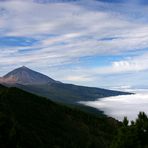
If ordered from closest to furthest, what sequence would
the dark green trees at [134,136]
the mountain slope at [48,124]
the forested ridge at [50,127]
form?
the dark green trees at [134,136]
the forested ridge at [50,127]
the mountain slope at [48,124]

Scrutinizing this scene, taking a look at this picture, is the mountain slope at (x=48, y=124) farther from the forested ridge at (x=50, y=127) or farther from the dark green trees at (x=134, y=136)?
the dark green trees at (x=134, y=136)

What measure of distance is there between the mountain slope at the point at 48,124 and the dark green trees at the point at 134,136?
36.5 metres

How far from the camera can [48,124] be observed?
5300 inches

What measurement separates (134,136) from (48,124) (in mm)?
88047

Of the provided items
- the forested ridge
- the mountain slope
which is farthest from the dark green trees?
the mountain slope

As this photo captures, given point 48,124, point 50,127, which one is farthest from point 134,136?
point 48,124

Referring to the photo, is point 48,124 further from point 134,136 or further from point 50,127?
point 134,136

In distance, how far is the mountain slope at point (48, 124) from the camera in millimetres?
103000

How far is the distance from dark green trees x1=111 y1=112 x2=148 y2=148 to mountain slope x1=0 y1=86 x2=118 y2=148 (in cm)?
3654

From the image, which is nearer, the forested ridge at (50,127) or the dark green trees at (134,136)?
the dark green trees at (134,136)

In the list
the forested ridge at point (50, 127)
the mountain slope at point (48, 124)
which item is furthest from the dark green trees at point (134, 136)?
the mountain slope at point (48, 124)

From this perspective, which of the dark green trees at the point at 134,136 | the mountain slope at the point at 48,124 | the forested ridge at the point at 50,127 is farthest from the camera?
the mountain slope at the point at 48,124

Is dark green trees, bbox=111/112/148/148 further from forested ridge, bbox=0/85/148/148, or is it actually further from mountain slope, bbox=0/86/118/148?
mountain slope, bbox=0/86/118/148

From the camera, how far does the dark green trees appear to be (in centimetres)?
4903
